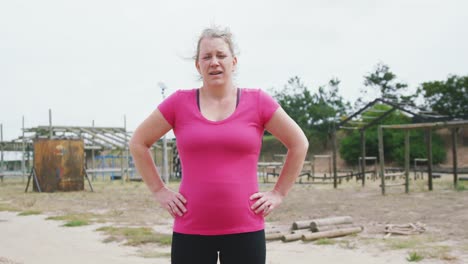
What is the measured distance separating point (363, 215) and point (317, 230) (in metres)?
3.06

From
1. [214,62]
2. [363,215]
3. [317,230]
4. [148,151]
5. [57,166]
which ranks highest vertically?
[214,62]

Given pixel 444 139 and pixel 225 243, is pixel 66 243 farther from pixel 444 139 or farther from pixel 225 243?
pixel 444 139

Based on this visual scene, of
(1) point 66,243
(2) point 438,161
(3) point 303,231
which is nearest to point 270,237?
(3) point 303,231

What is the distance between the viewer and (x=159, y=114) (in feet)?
8.02

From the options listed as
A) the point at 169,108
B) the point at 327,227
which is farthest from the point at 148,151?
the point at 327,227

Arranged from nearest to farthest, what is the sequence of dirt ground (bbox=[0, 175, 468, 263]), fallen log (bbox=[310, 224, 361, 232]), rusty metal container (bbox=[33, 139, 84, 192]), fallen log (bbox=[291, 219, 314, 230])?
1. dirt ground (bbox=[0, 175, 468, 263])
2. fallen log (bbox=[310, 224, 361, 232])
3. fallen log (bbox=[291, 219, 314, 230])
4. rusty metal container (bbox=[33, 139, 84, 192])

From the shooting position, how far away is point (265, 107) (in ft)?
7.83

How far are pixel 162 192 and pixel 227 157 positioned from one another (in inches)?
17.5

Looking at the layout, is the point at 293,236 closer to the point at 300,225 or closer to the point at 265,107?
the point at 300,225

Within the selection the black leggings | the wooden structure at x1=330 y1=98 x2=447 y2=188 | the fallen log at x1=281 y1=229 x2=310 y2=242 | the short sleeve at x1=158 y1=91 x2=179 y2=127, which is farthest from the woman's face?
the wooden structure at x1=330 y1=98 x2=447 y2=188

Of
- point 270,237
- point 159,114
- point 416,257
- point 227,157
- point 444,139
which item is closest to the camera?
point 227,157

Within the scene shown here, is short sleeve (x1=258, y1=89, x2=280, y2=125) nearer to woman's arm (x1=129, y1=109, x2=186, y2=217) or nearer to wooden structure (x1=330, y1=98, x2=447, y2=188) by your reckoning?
woman's arm (x1=129, y1=109, x2=186, y2=217)

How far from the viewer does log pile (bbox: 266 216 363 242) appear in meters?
7.50

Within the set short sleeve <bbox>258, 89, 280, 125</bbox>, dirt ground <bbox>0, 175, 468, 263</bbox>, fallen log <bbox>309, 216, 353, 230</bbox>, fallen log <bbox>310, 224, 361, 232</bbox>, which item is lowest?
dirt ground <bbox>0, 175, 468, 263</bbox>
